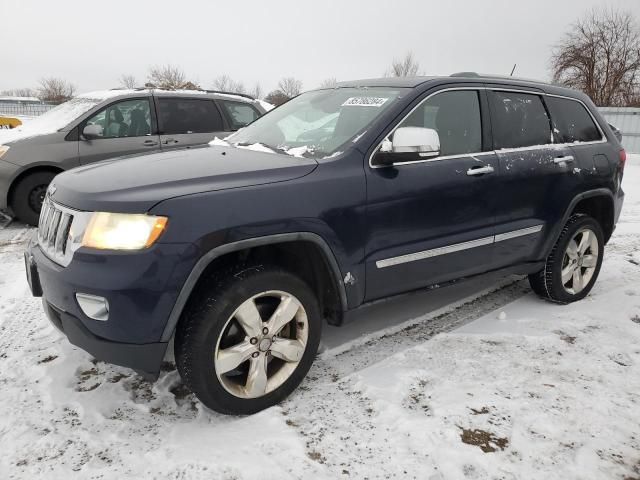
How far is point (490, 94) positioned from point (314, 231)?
179cm

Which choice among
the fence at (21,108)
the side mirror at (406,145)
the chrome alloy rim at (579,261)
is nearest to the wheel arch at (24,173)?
the side mirror at (406,145)

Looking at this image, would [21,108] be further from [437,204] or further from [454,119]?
[437,204]

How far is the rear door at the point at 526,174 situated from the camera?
3.37 metres

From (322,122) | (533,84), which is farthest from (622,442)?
(533,84)

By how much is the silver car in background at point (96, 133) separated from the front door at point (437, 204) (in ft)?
11.8

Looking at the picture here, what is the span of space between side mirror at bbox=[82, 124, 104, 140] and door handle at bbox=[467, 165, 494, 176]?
4.85 m

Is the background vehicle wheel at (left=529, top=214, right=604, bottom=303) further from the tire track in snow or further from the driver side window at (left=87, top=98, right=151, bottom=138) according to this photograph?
the driver side window at (left=87, top=98, right=151, bottom=138)

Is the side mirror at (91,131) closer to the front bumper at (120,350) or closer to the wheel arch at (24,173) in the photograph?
the wheel arch at (24,173)

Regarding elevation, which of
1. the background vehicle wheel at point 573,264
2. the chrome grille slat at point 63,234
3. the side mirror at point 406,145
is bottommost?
the background vehicle wheel at point 573,264

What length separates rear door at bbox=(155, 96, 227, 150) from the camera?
256 inches

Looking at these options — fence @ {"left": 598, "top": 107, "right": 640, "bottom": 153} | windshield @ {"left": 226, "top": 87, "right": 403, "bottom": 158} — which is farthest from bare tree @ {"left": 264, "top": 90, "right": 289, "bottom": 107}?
fence @ {"left": 598, "top": 107, "right": 640, "bottom": 153}

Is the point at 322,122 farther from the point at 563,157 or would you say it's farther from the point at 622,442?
the point at 622,442

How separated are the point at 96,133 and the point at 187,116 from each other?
118 cm

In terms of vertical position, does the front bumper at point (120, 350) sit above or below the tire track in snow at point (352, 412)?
above
